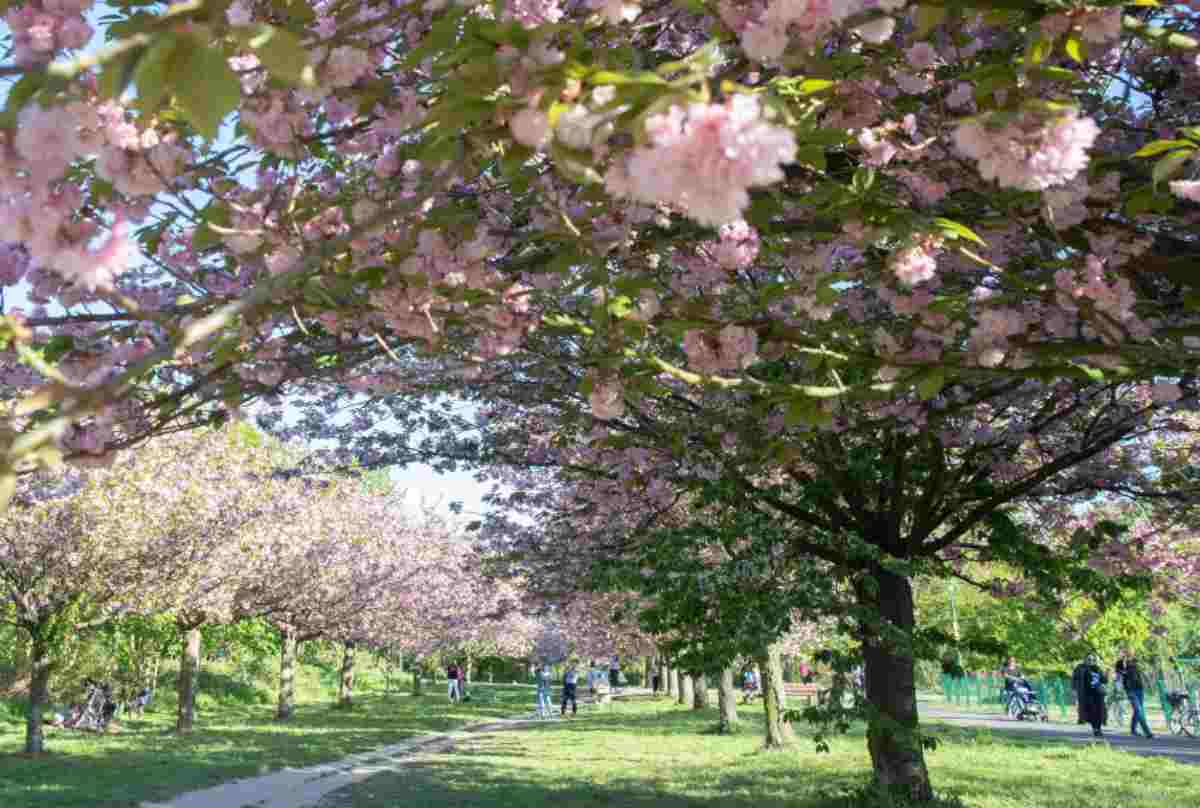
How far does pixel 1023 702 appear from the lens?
91.1ft

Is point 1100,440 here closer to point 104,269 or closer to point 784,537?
point 784,537

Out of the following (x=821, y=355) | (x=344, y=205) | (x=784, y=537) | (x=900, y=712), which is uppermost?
(x=344, y=205)

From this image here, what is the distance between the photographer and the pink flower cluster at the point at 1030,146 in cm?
242

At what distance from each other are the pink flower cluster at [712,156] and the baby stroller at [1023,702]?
29997mm

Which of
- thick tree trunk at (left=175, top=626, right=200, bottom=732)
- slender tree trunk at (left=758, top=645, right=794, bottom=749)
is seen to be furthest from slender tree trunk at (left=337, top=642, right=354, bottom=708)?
slender tree trunk at (left=758, top=645, right=794, bottom=749)

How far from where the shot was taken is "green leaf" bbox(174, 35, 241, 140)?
1701 mm

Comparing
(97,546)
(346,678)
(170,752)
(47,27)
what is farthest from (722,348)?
(346,678)

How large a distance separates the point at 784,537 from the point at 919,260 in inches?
185

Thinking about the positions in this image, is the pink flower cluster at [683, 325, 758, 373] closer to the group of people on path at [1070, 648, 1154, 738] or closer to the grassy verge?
the grassy verge

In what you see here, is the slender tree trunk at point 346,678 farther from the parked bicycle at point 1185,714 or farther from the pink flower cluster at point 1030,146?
the pink flower cluster at point 1030,146

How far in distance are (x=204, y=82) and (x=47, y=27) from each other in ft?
3.72

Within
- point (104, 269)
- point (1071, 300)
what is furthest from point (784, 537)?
point (104, 269)

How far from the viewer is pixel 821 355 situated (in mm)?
4023

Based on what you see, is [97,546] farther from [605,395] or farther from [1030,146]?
[1030,146]
